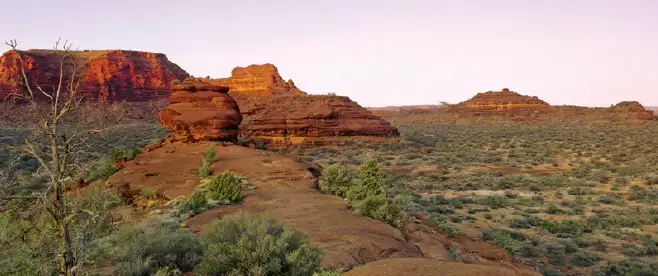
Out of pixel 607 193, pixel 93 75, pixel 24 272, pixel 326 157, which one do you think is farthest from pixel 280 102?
pixel 93 75

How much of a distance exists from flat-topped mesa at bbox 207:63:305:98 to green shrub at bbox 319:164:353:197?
214ft

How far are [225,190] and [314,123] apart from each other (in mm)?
28122

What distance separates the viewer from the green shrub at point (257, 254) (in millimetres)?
4793

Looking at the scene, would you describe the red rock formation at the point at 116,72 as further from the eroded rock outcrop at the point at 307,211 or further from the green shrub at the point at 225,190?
the green shrub at the point at 225,190

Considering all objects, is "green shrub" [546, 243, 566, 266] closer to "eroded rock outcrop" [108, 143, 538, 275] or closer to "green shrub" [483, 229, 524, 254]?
"green shrub" [483, 229, 524, 254]

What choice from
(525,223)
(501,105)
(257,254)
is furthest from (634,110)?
Answer: (257,254)

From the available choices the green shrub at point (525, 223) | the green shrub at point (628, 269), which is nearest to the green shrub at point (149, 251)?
the green shrub at point (628, 269)

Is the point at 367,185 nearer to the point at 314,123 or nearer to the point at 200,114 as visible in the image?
the point at 200,114

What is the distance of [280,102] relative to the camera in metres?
44.2

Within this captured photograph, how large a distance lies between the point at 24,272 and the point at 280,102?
40.4m

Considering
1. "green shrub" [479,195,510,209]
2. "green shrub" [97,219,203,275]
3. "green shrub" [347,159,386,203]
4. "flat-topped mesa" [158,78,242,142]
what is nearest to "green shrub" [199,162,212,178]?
"flat-topped mesa" [158,78,242,142]

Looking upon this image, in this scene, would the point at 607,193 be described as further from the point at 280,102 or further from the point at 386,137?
the point at 280,102

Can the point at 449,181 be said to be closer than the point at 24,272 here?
No

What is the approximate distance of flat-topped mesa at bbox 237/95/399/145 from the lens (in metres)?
37.8
